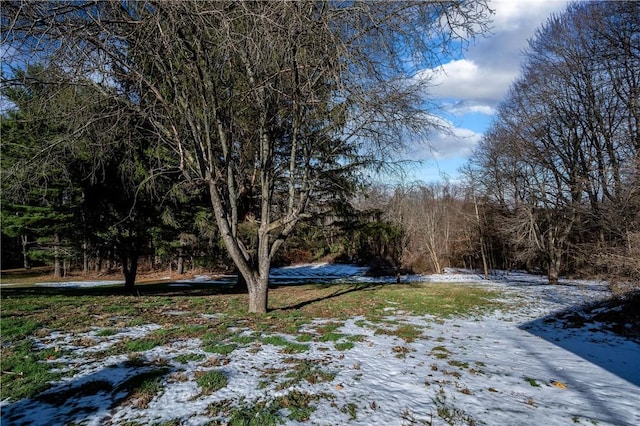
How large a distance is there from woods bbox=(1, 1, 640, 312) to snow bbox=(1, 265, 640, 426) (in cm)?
316

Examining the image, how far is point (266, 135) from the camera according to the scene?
7660 millimetres

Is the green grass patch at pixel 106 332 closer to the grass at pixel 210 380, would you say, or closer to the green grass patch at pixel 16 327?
the green grass patch at pixel 16 327

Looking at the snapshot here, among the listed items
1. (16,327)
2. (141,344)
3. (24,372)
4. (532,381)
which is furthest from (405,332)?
(16,327)

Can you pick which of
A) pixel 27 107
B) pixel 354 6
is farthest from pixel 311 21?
pixel 27 107

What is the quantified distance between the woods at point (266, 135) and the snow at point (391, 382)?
10.4 feet

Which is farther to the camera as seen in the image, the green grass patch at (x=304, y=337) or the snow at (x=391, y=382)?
the green grass patch at (x=304, y=337)

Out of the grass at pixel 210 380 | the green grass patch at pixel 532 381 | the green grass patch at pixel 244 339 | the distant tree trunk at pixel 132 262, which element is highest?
the distant tree trunk at pixel 132 262

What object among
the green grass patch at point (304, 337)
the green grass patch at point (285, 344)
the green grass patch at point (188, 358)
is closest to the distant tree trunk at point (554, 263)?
the green grass patch at point (304, 337)

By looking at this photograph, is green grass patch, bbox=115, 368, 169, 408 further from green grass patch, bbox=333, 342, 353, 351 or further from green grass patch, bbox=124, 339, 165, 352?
green grass patch, bbox=333, 342, 353, 351

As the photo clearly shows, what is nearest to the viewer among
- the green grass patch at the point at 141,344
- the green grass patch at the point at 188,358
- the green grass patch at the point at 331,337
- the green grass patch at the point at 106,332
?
the green grass patch at the point at 188,358

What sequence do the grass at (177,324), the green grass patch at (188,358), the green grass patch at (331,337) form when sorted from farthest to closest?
the green grass patch at (331,337) → the green grass patch at (188,358) → the grass at (177,324)

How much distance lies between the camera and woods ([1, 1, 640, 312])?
5.21 m

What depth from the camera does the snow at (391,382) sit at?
317 centimetres

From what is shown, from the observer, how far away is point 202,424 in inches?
115
